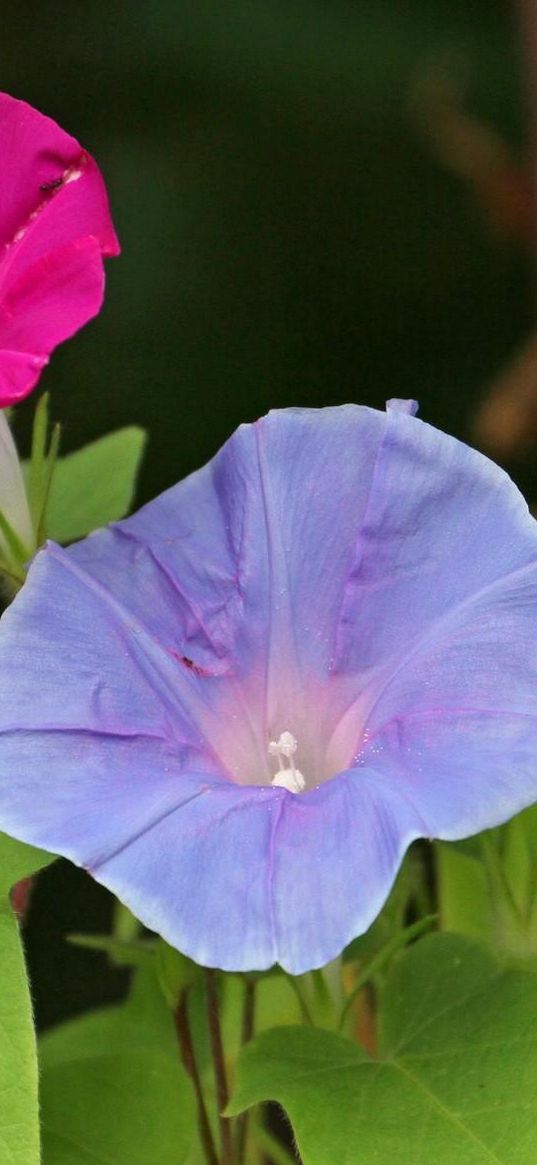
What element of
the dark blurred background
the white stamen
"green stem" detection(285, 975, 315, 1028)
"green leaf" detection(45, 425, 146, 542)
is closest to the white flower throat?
the white stamen

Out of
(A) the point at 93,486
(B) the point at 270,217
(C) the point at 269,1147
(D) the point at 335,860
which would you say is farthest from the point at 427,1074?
(B) the point at 270,217

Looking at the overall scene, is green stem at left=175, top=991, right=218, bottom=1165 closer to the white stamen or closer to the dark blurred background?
the white stamen

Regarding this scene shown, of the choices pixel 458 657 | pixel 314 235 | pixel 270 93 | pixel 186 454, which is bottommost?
pixel 186 454

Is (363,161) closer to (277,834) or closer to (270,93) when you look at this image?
(270,93)

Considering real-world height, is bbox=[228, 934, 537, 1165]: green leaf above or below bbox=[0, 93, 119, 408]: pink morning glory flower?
below

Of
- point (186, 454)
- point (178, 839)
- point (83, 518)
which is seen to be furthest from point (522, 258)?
point (178, 839)

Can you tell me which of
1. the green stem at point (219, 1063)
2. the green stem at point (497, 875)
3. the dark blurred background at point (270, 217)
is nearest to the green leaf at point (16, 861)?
the green stem at point (219, 1063)
